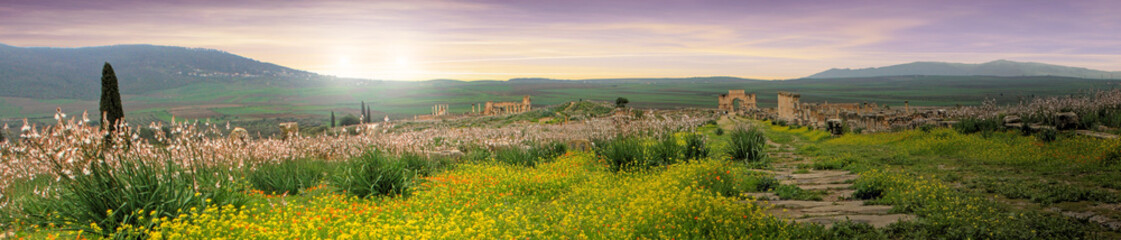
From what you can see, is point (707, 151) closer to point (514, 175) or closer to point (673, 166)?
point (673, 166)

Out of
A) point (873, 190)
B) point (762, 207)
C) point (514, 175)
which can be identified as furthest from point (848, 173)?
point (514, 175)

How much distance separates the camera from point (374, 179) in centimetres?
941

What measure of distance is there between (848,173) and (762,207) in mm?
3732

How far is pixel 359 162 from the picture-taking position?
10.1m

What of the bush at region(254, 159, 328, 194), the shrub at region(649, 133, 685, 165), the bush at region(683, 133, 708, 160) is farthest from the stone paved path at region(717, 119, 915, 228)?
the bush at region(254, 159, 328, 194)

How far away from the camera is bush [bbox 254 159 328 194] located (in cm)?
998

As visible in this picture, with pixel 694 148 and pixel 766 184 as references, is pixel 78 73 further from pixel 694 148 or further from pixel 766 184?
pixel 766 184

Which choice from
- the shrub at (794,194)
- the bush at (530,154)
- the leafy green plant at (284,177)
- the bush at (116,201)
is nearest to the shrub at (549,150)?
the bush at (530,154)

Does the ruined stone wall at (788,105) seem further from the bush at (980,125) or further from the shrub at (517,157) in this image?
the shrub at (517,157)

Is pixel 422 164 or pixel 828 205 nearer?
pixel 828 205

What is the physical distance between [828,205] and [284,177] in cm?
886

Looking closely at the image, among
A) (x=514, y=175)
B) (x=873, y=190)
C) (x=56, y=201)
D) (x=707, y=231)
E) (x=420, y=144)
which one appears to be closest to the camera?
(x=707, y=231)

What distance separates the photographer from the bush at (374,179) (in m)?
9.33

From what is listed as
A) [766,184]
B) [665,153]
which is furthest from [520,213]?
[665,153]
